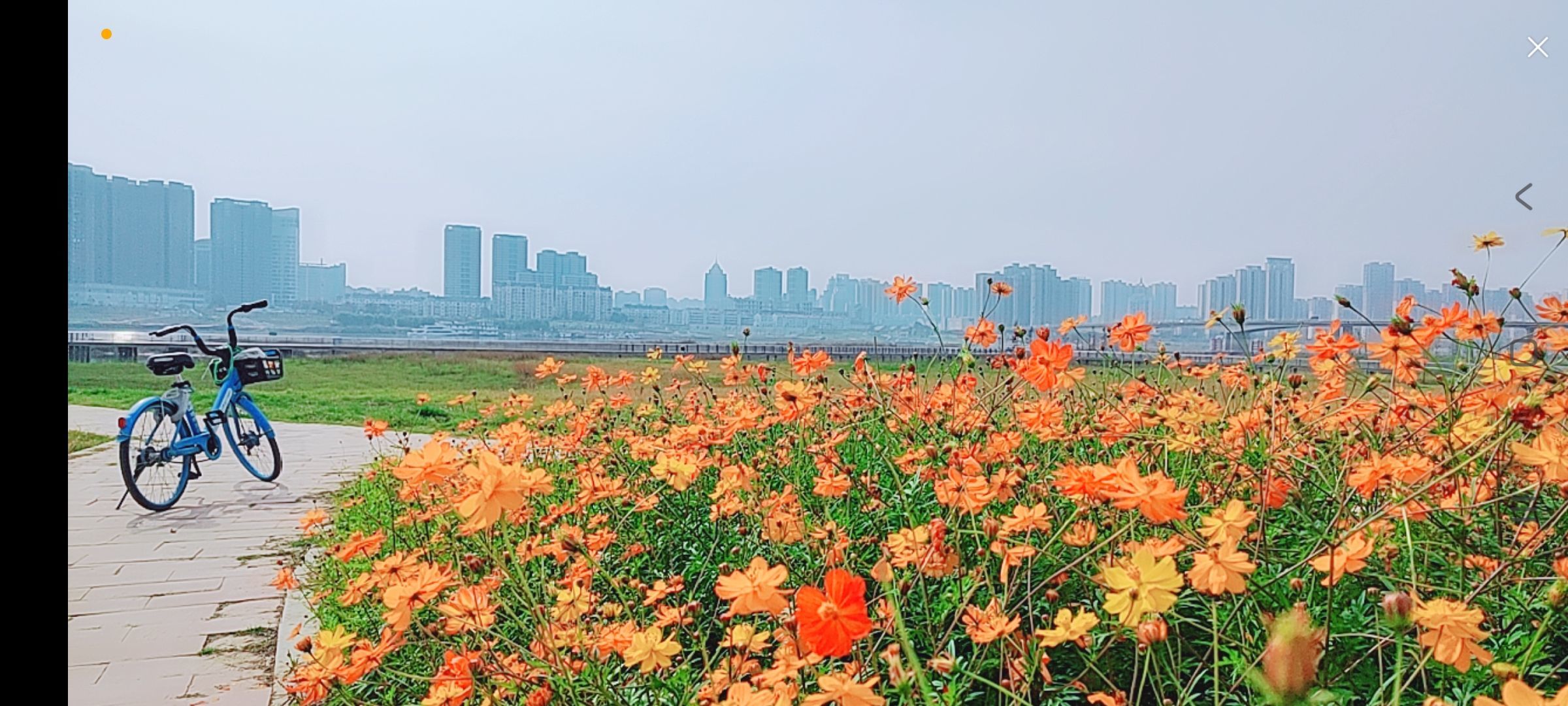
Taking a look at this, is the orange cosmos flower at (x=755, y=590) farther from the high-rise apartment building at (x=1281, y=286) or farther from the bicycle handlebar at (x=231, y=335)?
the bicycle handlebar at (x=231, y=335)

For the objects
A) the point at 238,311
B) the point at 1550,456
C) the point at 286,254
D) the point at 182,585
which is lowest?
the point at 182,585

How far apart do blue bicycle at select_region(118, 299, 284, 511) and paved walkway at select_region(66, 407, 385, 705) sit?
0.34ft

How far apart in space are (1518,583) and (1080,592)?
0.43m

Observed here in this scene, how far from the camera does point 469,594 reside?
0.83 metres

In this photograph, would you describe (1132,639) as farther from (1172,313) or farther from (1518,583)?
(1172,313)

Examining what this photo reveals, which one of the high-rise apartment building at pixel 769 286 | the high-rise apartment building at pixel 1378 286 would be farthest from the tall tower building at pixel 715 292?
the high-rise apartment building at pixel 1378 286

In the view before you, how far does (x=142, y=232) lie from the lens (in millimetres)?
3139

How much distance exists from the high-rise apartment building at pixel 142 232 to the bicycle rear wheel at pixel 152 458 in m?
0.42

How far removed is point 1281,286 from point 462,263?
6.77m

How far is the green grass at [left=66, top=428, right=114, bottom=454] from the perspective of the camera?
13.2 ft

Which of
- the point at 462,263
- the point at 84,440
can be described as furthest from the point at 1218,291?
the point at 462,263

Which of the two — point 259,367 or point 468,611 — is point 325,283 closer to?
point 259,367

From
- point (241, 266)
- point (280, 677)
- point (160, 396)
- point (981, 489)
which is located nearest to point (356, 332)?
point (241, 266)

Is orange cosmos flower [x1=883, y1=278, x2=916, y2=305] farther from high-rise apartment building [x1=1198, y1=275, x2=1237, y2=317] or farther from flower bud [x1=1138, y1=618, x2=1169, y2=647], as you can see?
flower bud [x1=1138, y1=618, x2=1169, y2=647]
